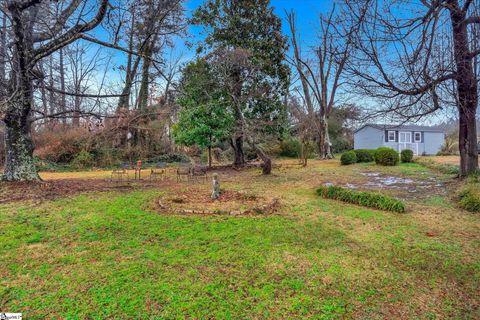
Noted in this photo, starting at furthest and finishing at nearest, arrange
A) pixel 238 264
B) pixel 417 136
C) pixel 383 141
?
pixel 417 136, pixel 383 141, pixel 238 264

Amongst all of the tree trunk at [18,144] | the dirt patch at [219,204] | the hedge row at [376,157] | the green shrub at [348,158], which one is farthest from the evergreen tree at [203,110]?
the hedge row at [376,157]

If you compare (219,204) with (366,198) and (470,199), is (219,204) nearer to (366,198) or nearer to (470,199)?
(366,198)

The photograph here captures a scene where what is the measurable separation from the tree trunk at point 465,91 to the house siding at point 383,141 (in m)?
17.5

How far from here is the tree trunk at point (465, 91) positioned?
6.13 meters

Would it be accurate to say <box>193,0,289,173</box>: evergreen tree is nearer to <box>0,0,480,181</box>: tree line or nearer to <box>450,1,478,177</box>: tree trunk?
<box>0,0,480,181</box>: tree line

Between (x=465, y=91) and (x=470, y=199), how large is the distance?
343 centimetres

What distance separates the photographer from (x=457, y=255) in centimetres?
Answer: 349

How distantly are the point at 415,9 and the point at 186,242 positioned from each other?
688 centimetres

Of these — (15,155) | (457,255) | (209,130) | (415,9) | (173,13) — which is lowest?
(457,255)

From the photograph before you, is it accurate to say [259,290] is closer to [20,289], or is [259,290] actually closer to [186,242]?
[186,242]

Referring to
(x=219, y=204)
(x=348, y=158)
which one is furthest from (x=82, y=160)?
(x=348, y=158)

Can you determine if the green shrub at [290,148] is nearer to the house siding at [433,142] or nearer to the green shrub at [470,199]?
the house siding at [433,142]

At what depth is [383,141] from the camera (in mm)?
24953

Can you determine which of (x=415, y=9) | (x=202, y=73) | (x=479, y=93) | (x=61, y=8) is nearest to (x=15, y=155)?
(x=61, y=8)
